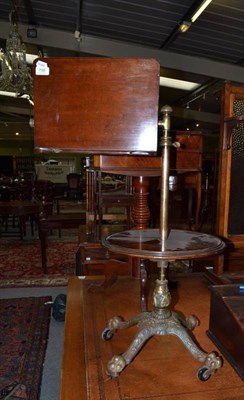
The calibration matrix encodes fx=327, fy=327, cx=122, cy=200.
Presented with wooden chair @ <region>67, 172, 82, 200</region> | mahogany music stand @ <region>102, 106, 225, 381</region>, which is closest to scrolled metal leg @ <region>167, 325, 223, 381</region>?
mahogany music stand @ <region>102, 106, 225, 381</region>

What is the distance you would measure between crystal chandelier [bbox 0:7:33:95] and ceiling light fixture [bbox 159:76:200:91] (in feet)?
10.3

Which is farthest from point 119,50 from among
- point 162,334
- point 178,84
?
point 162,334

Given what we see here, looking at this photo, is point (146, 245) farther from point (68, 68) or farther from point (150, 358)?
point (68, 68)

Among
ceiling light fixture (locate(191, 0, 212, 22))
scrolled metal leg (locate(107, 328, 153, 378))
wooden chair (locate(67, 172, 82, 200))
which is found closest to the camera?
scrolled metal leg (locate(107, 328, 153, 378))

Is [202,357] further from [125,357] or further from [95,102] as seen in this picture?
[95,102]

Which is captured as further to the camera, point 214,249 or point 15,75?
point 15,75

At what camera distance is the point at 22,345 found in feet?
6.98

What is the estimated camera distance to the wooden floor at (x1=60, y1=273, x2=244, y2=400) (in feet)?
3.31

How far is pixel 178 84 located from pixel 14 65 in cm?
389

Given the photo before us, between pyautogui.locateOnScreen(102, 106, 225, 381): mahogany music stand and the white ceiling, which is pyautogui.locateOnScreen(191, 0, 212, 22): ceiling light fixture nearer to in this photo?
the white ceiling

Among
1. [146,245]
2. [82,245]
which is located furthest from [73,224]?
[146,245]

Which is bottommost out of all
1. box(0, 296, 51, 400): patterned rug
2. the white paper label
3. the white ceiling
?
box(0, 296, 51, 400): patterned rug

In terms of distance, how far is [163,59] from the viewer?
4.76 metres

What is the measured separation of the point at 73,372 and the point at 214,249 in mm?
629
